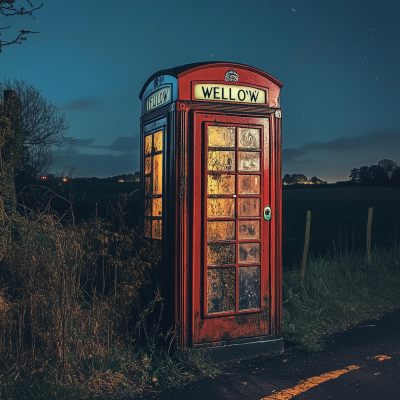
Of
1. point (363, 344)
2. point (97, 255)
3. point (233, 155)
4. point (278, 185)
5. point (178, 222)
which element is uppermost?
point (233, 155)

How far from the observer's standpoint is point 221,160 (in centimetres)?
438

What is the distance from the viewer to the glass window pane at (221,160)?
14.2ft

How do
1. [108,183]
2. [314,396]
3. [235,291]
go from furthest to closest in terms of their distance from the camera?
[108,183], [235,291], [314,396]

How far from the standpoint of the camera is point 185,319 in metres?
4.17

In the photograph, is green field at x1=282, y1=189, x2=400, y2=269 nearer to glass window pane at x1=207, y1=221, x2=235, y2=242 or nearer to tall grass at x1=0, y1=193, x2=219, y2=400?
glass window pane at x1=207, y1=221, x2=235, y2=242

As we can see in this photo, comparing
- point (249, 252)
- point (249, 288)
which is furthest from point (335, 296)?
point (249, 252)

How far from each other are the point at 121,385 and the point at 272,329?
181 centimetres

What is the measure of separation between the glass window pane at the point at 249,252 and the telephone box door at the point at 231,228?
11mm

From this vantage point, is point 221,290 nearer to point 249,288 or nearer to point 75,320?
point 249,288

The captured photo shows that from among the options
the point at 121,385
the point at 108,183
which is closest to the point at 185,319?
the point at 121,385

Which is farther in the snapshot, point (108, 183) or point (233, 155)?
point (108, 183)

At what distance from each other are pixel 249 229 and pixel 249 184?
1.64ft

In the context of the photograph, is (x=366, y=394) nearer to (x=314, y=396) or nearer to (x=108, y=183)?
(x=314, y=396)

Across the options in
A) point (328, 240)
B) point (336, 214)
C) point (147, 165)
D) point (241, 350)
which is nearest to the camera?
point (241, 350)
